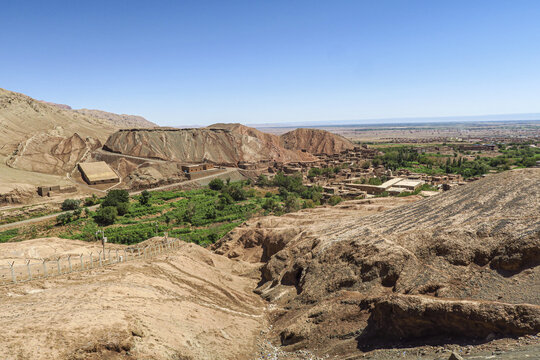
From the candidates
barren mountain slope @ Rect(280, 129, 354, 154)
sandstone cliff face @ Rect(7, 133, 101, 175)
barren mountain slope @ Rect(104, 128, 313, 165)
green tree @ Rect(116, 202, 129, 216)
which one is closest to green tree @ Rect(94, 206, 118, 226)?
green tree @ Rect(116, 202, 129, 216)

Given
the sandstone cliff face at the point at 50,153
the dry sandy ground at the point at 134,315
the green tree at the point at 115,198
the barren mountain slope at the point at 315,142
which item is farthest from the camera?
the barren mountain slope at the point at 315,142

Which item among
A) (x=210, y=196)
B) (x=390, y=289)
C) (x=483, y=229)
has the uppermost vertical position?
(x=483, y=229)

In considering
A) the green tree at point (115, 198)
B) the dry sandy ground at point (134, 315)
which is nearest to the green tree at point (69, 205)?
the green tree at point (115, 198)

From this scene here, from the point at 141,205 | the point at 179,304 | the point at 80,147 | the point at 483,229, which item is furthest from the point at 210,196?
the point at 483,229

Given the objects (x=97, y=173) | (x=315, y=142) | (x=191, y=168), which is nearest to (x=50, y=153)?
(x=97, y=173)

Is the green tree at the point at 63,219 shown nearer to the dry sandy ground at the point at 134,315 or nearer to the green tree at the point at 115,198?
the green tree at the point at 115,198

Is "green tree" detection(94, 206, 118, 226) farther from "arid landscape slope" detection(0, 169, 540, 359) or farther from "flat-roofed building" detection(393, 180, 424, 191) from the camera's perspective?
"flat-roofed building" detection(393, 180, 424, 191)

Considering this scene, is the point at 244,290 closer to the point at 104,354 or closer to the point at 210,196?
the point at 104,354

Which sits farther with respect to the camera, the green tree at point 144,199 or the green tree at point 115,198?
the green tree at point 144,199
